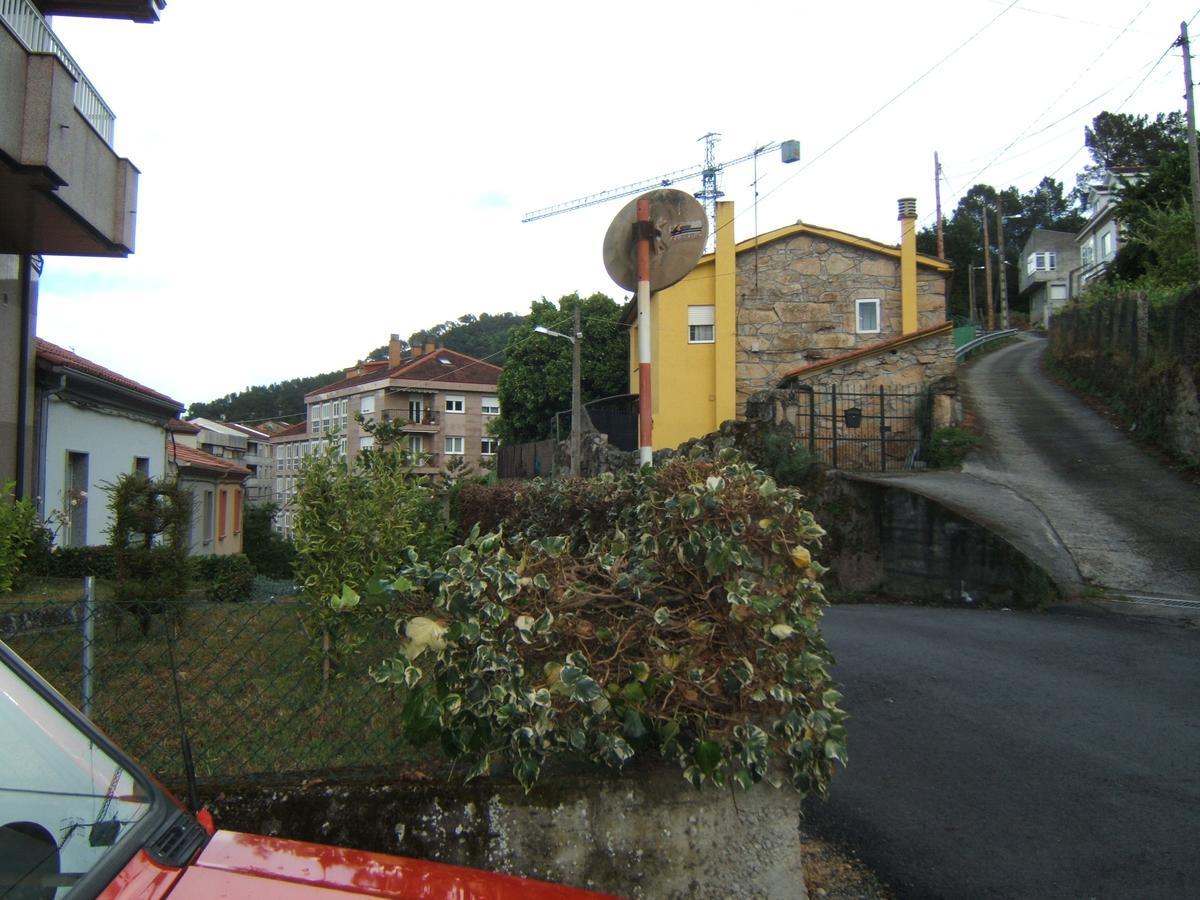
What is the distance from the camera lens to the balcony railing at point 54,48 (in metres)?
9.14

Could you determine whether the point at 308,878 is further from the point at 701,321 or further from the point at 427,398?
the point at 427,398

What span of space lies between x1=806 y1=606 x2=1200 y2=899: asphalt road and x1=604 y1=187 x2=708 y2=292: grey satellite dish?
292cm

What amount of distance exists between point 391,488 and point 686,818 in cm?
368

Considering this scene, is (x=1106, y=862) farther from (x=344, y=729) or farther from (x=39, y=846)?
(x=39, y=846)

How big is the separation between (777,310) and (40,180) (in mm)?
19243

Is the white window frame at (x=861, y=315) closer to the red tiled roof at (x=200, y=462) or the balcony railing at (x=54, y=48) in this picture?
the red tiled roof at (x=200, y=462)

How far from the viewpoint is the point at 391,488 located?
621cm

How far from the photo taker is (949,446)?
1534cm

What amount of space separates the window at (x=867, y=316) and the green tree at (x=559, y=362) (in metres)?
13.9

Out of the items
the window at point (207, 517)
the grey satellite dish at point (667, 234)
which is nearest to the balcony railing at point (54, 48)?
the grey satellite dish at point (667, 234)

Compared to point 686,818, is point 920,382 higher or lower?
higher

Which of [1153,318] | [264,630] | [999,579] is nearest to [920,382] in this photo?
[1153,318]

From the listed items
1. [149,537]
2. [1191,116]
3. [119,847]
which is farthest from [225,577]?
[1191,116]

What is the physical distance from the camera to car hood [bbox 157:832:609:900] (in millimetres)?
1771
